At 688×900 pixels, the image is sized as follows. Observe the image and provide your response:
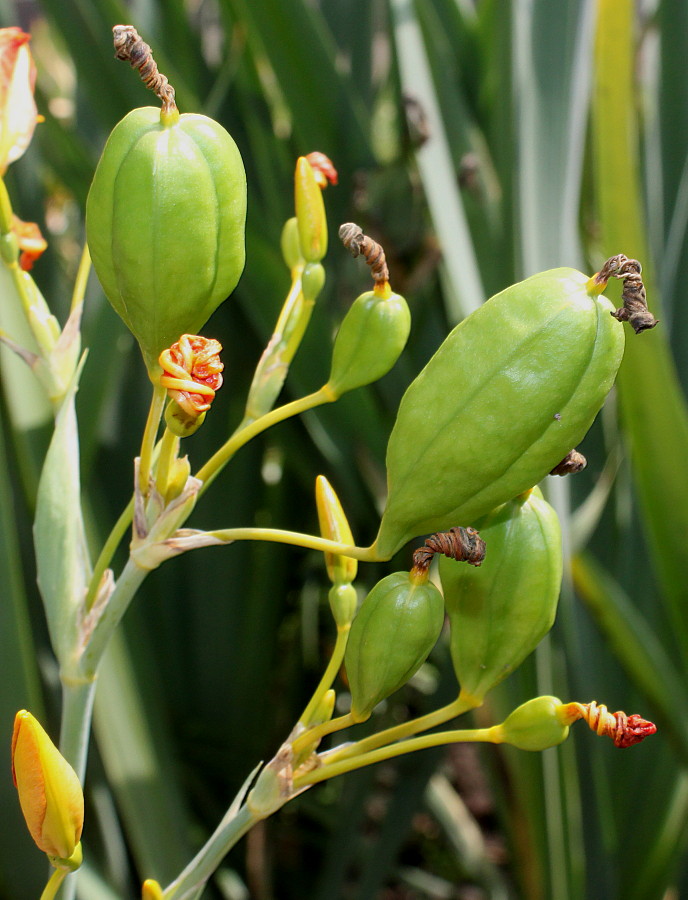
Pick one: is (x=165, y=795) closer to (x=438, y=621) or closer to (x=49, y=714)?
(x=49, y=714)

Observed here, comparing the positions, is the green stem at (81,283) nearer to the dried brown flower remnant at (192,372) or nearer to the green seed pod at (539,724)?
the dried brown flower remnant at (192,372)

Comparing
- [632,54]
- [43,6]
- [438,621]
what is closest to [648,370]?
[632,54]

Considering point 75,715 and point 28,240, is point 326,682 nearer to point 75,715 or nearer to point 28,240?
point 75,715

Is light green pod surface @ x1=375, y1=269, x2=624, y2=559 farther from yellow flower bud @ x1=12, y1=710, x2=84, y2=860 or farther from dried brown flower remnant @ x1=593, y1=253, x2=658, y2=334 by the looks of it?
yellow flower bud @ x1=12, y1=710, x2=84, y2=860

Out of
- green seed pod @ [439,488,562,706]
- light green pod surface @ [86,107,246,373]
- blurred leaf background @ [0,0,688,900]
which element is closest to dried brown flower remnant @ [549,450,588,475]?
green seed pod @ [439,488,562,706]

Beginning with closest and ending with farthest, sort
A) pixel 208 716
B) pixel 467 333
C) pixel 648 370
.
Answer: pixel 467 333, pixel 648 370, pixel 208 716

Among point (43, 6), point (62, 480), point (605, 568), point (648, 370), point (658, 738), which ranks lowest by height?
point (658, 738)
